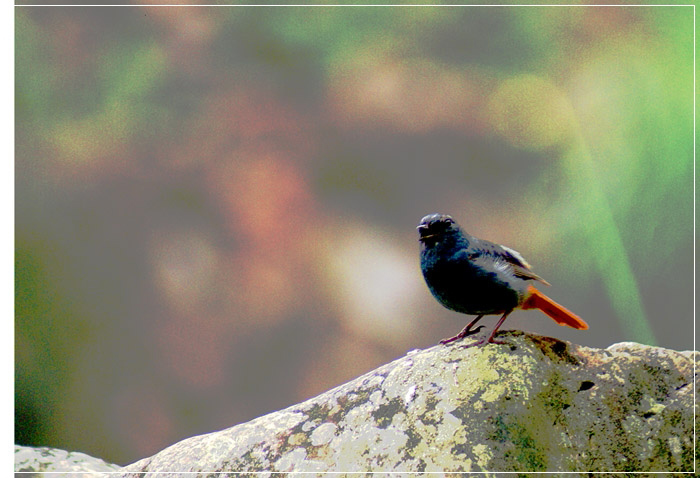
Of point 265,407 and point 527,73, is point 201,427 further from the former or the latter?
point 527,73

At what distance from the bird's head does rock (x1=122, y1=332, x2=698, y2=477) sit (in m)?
0.40

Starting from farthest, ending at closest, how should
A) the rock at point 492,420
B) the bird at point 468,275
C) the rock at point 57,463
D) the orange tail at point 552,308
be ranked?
the rock at point 57,463 < the orange tail at point 552,308 < the bird at point 468,275 < the rock at point 492,420

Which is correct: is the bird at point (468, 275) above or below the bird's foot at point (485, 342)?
above

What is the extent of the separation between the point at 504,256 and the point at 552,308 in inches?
10.4

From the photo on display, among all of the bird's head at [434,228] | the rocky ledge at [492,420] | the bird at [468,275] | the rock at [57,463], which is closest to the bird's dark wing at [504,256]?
the bird at [468,275]

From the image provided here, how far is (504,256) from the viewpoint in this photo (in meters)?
2.29

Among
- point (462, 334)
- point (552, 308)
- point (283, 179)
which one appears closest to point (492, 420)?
point (462, 334)

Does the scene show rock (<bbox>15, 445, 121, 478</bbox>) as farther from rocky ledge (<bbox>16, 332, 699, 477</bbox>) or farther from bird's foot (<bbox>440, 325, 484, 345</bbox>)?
bird's foot (<bbox>440, 325, 484, 345</bbox>)

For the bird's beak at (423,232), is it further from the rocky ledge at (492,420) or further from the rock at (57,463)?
the rock at (57,463)

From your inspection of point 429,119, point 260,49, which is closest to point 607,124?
point 429,119

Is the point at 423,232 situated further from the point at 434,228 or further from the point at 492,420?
the point at 492,420

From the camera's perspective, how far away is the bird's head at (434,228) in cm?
219

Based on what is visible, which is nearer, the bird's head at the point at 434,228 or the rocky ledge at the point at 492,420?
the rocky ledge at the point at 492,420

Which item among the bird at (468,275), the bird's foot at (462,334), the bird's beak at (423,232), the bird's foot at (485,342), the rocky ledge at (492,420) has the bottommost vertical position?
the rocky ledge at (492,420)
